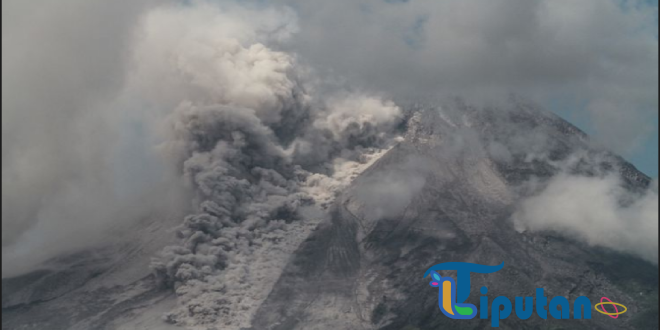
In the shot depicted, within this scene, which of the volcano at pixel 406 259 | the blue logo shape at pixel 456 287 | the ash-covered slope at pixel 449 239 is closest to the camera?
the volcano at pixel 406 259

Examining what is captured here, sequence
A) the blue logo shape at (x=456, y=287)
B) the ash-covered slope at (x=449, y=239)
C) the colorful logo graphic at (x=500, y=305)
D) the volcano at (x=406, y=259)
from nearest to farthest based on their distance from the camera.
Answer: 1. the volcano at (x=406, y=259)
2. the colorful logo graphic at (x=500, y=305)
3. the blue logo shape at (x=456, y=287)
4. the ash-covered slope at (x=449, y=239)

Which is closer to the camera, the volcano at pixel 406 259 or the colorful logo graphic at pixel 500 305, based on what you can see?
the volcano at pixel 406 259

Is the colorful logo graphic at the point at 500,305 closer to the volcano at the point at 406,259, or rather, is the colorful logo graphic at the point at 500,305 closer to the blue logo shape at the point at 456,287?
the blue logo shape at the point at 456,287

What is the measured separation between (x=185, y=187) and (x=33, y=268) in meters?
17.3

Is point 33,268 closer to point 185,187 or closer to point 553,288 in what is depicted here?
point 185,187

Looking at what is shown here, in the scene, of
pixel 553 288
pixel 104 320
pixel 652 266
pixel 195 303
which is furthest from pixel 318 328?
pixel 652 266

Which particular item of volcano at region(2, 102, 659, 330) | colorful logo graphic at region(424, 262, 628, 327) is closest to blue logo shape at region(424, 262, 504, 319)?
colorful logo graphic at region(424, 262, 628, 327)

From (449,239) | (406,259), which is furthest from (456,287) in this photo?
(449,239)

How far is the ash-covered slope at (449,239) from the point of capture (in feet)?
175

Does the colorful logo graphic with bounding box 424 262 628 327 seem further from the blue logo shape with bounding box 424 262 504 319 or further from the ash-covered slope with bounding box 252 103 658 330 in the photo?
the ash-covered slope with bounding box 252 103 658 330

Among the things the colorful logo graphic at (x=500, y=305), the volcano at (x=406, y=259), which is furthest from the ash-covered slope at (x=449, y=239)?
the colorful logo graphic at (x=500, y=305)

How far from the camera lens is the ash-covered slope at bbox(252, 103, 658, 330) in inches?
2099

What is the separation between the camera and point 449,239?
6500 cm

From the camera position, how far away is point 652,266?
15.6 meters
